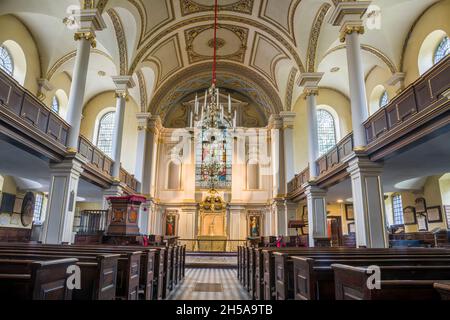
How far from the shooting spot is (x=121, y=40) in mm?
11727

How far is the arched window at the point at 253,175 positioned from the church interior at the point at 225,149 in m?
0.12

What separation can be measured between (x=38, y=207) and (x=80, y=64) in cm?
1021

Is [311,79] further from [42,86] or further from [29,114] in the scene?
[42,86]

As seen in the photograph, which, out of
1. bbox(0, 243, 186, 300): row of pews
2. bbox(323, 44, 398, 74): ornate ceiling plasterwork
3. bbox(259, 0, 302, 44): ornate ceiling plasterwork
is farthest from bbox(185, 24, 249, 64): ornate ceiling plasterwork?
bbox(0, 243, 186, 300): row of pews

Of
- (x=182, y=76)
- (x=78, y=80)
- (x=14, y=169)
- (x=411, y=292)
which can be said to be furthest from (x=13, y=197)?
(x=411, y=292)

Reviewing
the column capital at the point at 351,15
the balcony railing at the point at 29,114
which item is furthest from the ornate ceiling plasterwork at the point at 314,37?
the balcony railing at the point at 29,114

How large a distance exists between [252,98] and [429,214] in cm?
1090

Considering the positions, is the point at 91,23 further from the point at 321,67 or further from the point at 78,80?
the point at 321,67

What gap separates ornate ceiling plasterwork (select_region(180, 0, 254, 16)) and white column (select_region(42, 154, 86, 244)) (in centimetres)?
798

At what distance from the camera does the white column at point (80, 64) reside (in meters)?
8.33

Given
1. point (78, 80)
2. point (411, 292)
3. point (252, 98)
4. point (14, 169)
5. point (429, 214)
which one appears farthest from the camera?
point (252, 98)

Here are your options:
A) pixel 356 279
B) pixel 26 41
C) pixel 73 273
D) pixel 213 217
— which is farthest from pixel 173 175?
pixel 356 279

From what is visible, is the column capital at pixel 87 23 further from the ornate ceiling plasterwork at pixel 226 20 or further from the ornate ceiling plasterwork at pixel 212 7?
the ornate ceiling plasterwork at pixel 212 7

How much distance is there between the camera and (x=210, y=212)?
1725 centimetres
